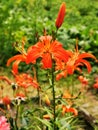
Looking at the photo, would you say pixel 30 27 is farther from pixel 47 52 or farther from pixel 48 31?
pixel 47 52

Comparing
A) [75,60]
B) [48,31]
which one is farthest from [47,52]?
[48,31]

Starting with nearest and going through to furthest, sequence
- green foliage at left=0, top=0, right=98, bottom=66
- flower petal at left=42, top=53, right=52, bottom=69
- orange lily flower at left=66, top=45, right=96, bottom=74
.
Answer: flower petal at left=42, top=53, right=52, bottom=69 → orange lily flower at left=66, top=45, right=96, bottom=74 → green foliage at left=0, top=0, right=98, bottom=66

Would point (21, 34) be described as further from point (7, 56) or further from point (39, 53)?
point (39, 53)

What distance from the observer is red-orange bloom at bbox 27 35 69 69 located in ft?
9.71

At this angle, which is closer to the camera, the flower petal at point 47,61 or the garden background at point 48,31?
the flower petal at point 47,61

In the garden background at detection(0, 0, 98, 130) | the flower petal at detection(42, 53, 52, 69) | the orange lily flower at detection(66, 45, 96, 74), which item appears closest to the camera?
the flower petal at detection(42, 53, 52, 69)

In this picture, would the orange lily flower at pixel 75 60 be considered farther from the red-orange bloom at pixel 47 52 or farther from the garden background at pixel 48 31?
the garden background at pixel 48 31

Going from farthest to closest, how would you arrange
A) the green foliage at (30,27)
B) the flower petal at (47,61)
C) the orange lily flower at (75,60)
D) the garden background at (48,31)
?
the green foliage at (30,27), the garden background at (48,31), the orange lily flower at (75,60), the flower petal at (47,61)

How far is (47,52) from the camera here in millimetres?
3018

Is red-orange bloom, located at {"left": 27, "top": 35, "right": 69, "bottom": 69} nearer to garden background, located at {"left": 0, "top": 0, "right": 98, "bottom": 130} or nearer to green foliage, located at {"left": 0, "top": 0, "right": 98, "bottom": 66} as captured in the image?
garden background, located at {"left": 0, "top": 0, "right": 98, "bottom": 130}

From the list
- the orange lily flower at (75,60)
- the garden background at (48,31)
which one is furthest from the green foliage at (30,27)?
the orange lily flower at (75,60)

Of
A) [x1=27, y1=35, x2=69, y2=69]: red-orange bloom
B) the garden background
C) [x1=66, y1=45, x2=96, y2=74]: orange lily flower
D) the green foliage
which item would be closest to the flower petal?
[x1=27, y1=35, x2=69, y2=69]: red-orange bloom

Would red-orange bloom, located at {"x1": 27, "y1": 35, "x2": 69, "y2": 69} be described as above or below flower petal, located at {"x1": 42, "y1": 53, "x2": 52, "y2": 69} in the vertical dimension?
above

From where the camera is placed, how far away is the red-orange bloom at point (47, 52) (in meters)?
2.96
